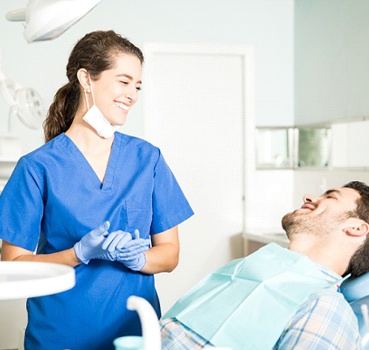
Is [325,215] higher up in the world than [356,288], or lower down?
higher up

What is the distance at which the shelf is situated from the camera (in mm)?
912

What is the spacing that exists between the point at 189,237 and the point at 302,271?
260 cm

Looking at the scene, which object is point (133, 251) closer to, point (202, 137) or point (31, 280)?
point (31, 280)

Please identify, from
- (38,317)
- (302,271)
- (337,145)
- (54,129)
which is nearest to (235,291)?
(302,271)

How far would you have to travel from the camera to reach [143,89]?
4.09 metres

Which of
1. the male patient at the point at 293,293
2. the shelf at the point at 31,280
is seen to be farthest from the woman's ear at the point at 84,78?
the shelf at the point at 31,280

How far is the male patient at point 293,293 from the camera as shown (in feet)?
4.73

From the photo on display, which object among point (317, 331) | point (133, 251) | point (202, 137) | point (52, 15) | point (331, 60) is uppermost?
point (331, 60)

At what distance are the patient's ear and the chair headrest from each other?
Answer: 0.37ft

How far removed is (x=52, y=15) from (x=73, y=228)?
57 cm

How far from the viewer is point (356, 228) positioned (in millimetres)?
1736

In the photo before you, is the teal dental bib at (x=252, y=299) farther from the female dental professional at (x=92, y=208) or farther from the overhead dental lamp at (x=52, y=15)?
the overhead dental lamp at (x=52, y=15)

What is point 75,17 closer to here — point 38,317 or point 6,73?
point 38,317

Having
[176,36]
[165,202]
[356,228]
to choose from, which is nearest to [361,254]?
[356,228]
